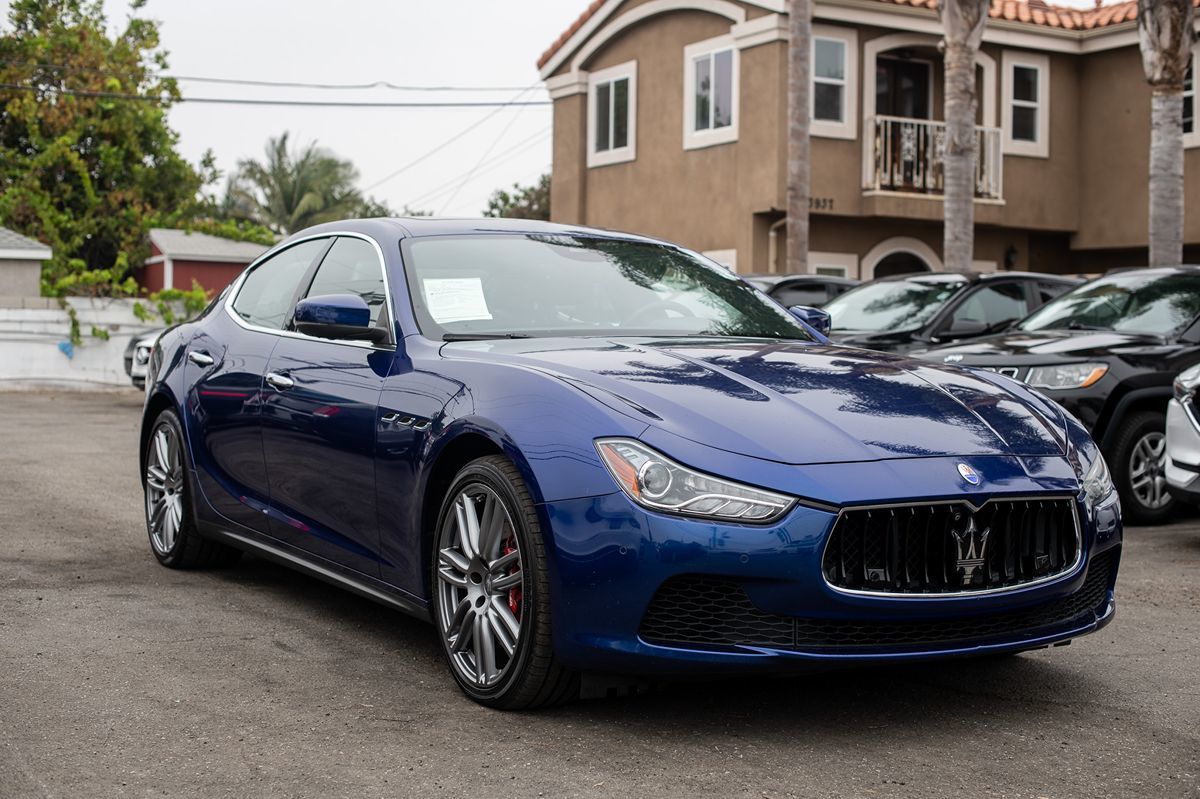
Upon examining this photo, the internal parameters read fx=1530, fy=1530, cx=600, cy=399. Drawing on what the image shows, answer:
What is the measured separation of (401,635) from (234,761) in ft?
5.42

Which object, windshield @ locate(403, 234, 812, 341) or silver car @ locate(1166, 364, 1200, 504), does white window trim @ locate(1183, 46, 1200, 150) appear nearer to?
silver car @ locate(1166, 364, 1200, 504)

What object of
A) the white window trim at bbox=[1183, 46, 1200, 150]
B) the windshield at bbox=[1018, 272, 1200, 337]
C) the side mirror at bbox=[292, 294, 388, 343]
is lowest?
the side mirror at bbox=[292, 294, 388, 343]

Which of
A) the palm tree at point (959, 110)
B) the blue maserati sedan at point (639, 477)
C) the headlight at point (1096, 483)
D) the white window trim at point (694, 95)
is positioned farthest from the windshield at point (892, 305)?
the white window trim at point (694, 95)

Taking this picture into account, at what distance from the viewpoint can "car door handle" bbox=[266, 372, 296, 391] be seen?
5812 mm

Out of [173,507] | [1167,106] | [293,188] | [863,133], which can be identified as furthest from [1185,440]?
[293,188]

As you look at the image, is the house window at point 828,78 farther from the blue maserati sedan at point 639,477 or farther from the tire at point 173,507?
the blue maserati sedan at point 639,477

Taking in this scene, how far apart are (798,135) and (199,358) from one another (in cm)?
1397

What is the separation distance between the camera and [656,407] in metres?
4.32

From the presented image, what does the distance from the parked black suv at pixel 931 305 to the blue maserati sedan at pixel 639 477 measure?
6316 millimetres

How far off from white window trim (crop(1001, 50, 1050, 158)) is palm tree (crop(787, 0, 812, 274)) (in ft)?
22.6

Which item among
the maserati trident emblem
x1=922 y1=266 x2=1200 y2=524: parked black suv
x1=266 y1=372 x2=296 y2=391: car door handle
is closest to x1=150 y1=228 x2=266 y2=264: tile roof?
x1=922 y1=266 x2=1200 y2=524: parked black suv

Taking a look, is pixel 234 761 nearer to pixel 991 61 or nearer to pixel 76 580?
pixel 76 580

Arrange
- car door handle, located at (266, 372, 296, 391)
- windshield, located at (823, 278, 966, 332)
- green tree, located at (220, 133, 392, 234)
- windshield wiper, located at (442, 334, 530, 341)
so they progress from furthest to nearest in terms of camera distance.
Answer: green tree, located at (220, 133, 392, 234)
windshield, located at (823, 278, 966, 332)
car door handle, located at (266, 372, 296, 391)
windshield wiper, located at (442, 334, 530, 341)

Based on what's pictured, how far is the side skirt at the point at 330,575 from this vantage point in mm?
5023
